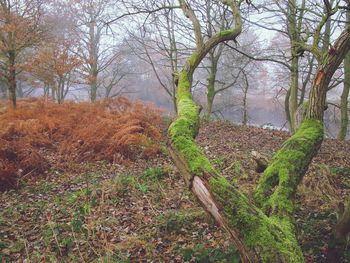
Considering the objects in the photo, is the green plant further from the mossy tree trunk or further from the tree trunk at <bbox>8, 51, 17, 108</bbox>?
the tree trunk at <bbox>8, 51, 17, 108</bbox>

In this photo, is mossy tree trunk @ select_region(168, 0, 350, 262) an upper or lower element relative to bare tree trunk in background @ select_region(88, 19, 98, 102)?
lower

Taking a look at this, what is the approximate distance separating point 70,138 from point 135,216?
454cm

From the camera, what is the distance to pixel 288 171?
9.37ft

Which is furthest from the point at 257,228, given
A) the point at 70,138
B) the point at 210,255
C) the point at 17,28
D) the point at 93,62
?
the point at 93,62

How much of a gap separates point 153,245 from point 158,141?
522cm

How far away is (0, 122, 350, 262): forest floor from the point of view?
342cm

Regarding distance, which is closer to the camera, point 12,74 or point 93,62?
point 12,74

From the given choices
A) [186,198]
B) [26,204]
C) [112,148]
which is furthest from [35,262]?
[112,148]

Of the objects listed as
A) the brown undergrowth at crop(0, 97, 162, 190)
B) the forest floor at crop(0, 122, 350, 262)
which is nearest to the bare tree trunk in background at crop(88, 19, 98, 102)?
the brown undergrowth at crop(0, 97, 162, 190)

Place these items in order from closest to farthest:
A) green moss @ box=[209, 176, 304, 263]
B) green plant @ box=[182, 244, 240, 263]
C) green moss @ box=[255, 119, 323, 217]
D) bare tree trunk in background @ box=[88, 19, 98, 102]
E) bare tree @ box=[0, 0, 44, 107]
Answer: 1. green moss @ box=[209, 176, 304, 263]
2. green moss @ box=[255, 119, 323, 217]
3. green plant @ box=[182, 244, 240, 263]
4. bare tree @ box=[0, 0, 44, 107]
5. bare tree trunk in background @ box=[88, 19, 98, 102]

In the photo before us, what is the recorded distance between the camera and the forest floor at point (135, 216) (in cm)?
342

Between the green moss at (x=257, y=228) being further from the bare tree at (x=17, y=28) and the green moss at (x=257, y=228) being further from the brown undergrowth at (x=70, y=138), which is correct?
the bare tree at (x=17, y=28)

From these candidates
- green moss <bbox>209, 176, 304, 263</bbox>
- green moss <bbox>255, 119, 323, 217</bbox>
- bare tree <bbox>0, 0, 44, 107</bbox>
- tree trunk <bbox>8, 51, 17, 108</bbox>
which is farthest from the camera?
tree trunk <bbox>8, 51, 17, 108</bbox>

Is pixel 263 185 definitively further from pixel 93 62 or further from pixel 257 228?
pixel 93 62
